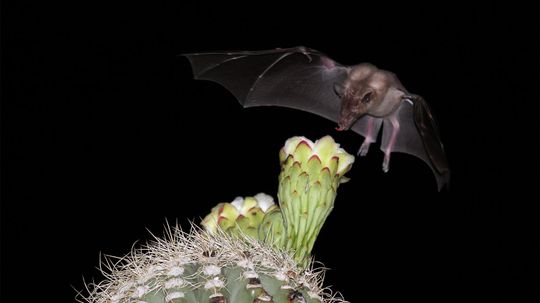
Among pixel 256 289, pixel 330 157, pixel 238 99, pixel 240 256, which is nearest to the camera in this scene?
pixel 256 289

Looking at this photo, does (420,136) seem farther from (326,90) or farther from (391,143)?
(326,90)

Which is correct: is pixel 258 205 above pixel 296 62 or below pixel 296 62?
below

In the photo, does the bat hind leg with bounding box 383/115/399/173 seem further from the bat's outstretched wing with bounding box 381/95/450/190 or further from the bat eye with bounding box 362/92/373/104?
the bat eye with bounding box 362/92/373/104

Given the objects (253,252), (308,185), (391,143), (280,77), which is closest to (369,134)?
(391,143)

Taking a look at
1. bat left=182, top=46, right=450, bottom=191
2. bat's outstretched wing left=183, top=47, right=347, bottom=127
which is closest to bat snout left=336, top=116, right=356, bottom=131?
bat left=182, top=46, right=450, bottom=191

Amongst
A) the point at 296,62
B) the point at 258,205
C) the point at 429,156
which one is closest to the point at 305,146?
the point at 258,205

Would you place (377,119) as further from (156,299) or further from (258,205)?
(156,299)

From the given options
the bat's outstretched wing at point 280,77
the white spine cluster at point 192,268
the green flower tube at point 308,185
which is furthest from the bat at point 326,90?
the white spine cluster at point 192,268
